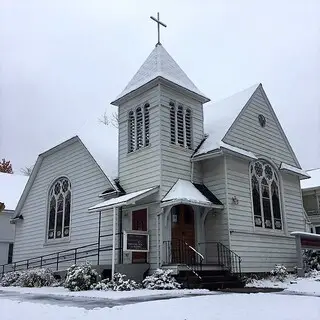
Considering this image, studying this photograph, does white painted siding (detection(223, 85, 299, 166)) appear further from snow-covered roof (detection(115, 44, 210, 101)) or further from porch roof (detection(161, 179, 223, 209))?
porch roof (detection(161, 179, 223, 209))

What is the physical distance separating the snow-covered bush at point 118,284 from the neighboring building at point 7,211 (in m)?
14.1

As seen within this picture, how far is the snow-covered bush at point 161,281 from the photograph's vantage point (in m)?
12.5

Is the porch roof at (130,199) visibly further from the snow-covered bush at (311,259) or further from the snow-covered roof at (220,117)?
the snow-covered bush at (311,259)

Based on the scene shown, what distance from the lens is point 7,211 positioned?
2772 cm

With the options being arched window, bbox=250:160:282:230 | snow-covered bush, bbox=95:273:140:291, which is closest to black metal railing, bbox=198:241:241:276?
arched window, bbox=250:160:282:230

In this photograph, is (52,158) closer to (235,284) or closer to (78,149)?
(78,149)

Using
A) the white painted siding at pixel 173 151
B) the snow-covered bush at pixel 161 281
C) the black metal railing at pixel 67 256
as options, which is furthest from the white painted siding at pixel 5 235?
the snow-covered bush at pixel 161 281

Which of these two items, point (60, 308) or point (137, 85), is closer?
point (60, 308)

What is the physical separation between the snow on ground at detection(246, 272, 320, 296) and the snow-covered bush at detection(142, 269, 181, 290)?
117 inches

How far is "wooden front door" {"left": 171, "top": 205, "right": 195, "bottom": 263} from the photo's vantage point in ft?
48.6

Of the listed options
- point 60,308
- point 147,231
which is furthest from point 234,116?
point 60,308

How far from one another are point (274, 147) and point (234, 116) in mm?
2986

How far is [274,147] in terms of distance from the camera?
18.9 meters

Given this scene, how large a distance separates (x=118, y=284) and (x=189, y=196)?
12.1ft
